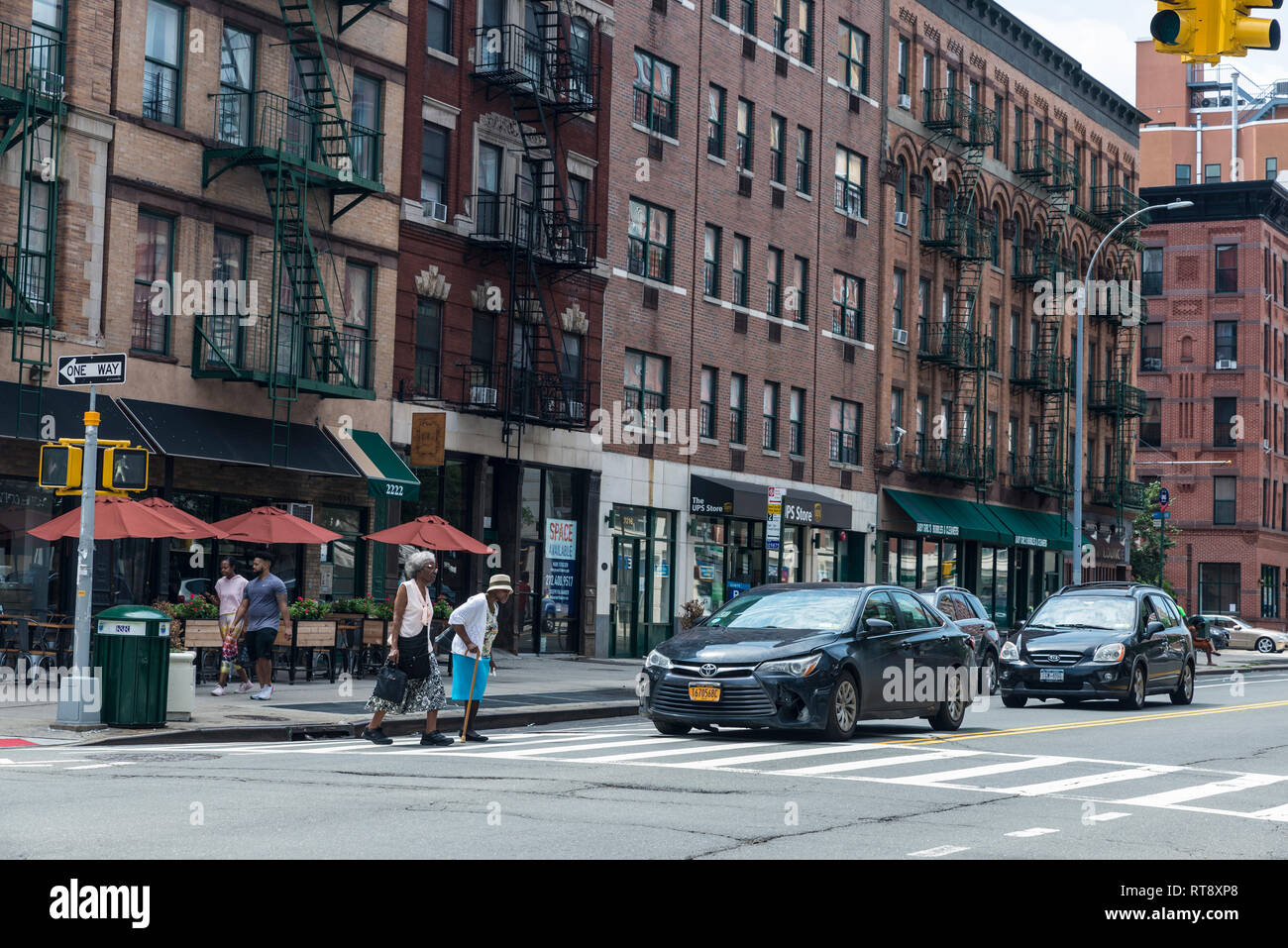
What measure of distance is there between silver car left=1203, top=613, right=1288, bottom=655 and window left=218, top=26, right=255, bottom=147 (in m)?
44.3

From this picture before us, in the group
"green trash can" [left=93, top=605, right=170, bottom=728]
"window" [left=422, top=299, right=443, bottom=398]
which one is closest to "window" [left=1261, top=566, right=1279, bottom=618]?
"window" [left=422, top=299, right=443, bottom=398]

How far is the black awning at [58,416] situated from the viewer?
2319 centimetres

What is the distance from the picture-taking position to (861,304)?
46156 mm

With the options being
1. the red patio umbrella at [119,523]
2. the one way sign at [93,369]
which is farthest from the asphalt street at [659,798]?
the red patio umbrella at [119,523]

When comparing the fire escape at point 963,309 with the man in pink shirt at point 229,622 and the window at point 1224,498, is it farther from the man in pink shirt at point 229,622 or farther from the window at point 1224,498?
the window at point 1224,498

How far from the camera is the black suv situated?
23.7 meters

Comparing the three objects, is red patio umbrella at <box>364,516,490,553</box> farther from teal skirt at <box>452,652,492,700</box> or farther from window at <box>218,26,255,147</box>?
teal skirt at <box>452,652,492,700</box>

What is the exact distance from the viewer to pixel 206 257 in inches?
1055

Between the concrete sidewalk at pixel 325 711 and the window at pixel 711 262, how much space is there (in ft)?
44.7

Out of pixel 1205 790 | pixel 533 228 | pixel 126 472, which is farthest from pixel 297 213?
pixel 1205 790

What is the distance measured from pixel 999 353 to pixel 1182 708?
1145 inches
